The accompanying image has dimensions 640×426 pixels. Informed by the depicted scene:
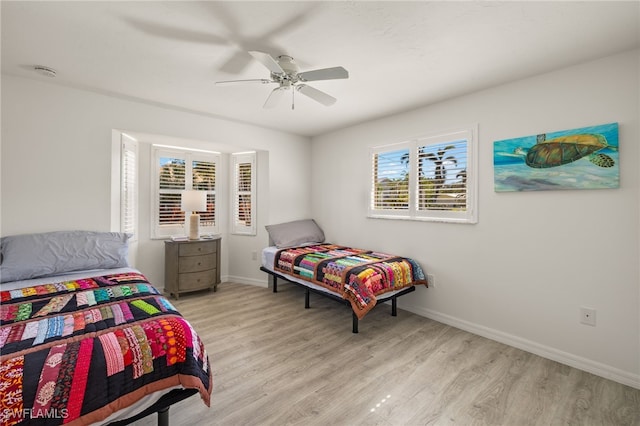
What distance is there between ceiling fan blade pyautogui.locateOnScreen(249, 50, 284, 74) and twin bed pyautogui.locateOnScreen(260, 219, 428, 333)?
1.96 meters

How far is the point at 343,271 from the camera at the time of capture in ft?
9.68

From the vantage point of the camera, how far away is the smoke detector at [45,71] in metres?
2.48

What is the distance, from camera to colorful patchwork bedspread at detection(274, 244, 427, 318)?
2770mm

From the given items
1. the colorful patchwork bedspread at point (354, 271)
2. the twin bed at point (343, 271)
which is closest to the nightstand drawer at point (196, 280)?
the twin bed at point (343, 271)

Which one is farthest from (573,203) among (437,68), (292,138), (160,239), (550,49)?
(160,239)

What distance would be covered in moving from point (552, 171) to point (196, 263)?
166 inches

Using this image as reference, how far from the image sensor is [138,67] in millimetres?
2467

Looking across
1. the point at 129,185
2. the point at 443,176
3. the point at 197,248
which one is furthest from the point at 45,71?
the point at 443,176

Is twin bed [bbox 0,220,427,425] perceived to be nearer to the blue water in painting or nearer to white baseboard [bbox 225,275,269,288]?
the blue water in painting

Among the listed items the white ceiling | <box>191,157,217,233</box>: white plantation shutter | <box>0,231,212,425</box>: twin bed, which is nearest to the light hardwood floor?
<box>0,231,212,425</box>: twin bed

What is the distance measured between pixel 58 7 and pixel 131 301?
6.20 ft

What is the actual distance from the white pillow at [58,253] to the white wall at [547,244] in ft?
10.8

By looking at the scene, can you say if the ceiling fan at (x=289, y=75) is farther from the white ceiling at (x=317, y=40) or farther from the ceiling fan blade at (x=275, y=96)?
the white ceiling at (x=317, y=40)

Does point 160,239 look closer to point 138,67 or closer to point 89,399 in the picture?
point 138,67
